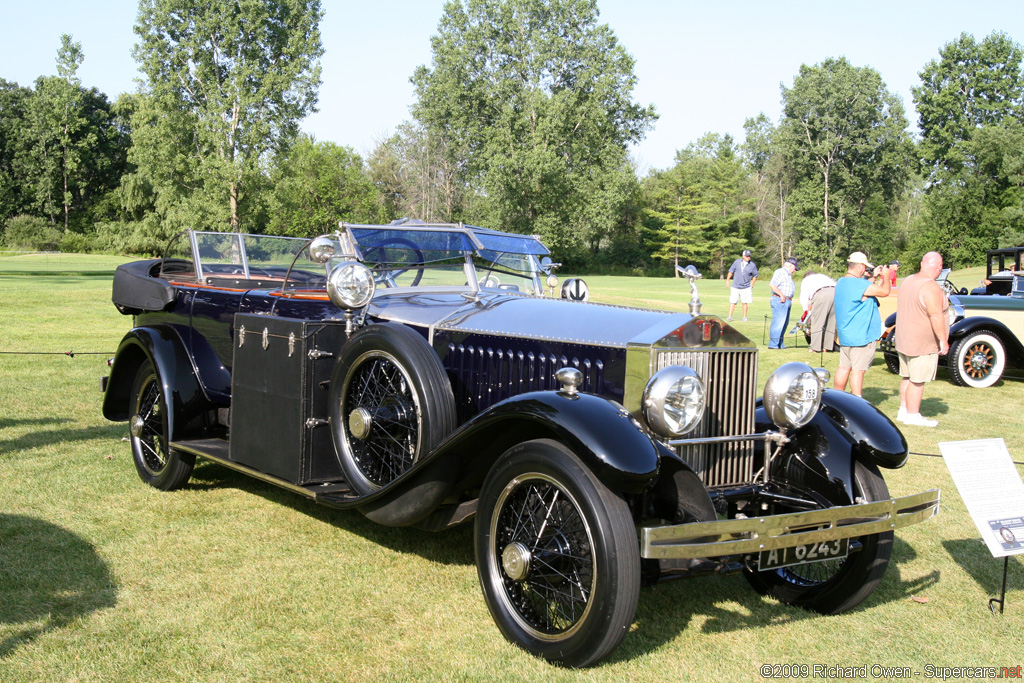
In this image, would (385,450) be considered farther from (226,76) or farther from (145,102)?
(145,102)

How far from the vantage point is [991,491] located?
392 cm

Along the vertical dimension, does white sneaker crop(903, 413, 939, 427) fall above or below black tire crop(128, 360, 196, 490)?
below

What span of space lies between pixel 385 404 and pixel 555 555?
4.79ft

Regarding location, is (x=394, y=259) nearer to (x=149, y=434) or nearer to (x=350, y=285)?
(x=350, y=285)

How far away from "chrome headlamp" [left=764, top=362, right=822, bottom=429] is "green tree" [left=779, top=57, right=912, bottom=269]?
55206mm

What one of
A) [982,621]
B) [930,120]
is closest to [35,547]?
[982,621]

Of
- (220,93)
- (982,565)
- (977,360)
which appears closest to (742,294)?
(977,360)

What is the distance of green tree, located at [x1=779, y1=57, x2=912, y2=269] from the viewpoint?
55219 millimetres

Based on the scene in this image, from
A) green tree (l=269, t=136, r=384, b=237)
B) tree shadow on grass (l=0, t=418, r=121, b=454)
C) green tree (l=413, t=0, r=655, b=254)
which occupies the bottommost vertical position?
tree shadow on grass (l=0, t=418, r=121, b=454)

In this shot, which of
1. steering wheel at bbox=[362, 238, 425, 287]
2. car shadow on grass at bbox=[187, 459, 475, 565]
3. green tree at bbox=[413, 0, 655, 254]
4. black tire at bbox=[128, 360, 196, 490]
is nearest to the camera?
car shadow on grass at bbox=[187, 459, 475, 565]

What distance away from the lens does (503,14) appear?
48281 millimetres

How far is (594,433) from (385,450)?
5.41 feet

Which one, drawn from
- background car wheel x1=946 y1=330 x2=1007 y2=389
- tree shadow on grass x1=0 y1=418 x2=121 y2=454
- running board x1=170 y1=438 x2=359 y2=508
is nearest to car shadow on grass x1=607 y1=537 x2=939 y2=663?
running board x1=170 y1=438 x2=359 y2=508

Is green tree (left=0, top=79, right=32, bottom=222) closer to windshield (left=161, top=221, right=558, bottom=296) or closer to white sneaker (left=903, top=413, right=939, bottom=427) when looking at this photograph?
windshield (left=161, top=221, right=558, bottom=296)
